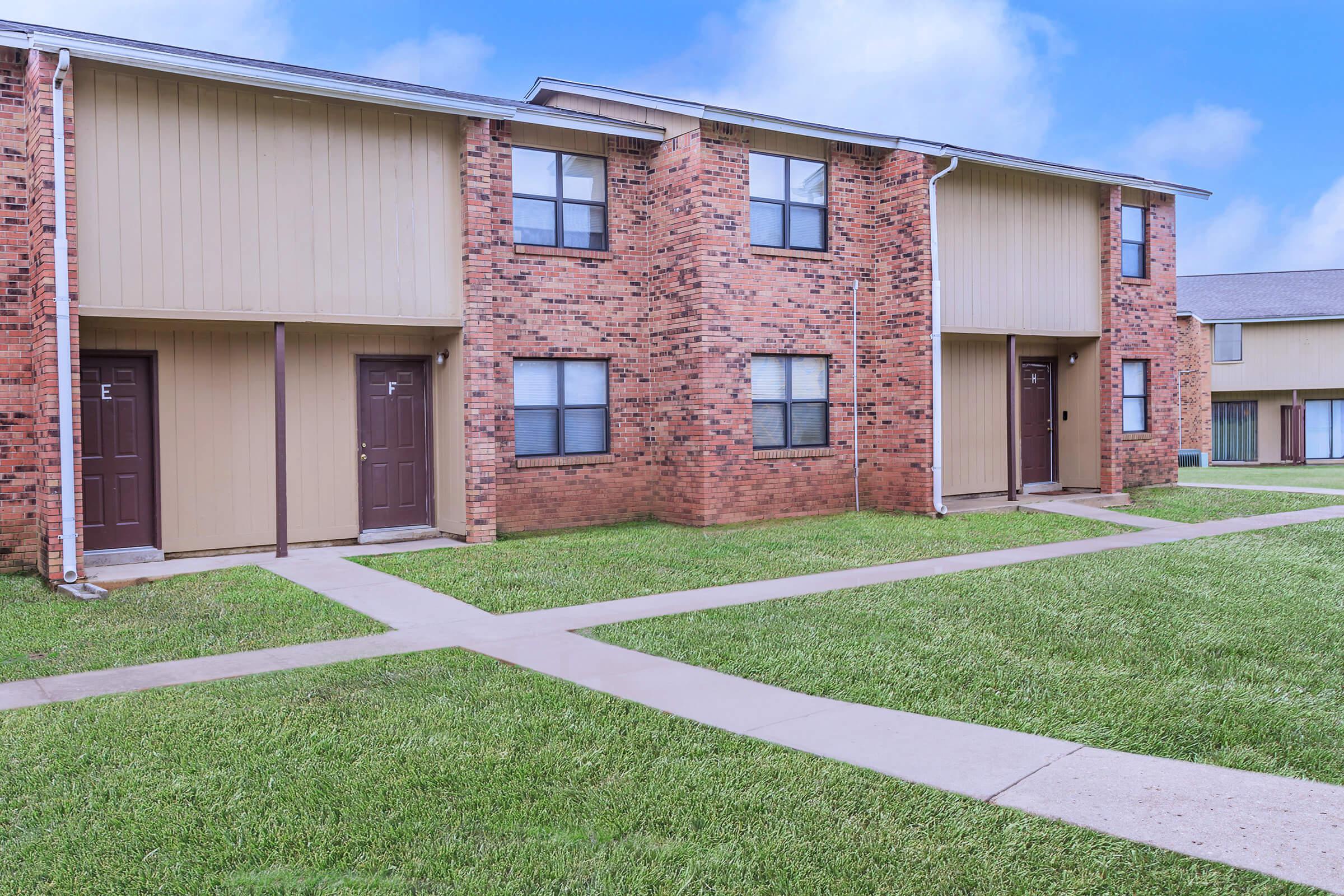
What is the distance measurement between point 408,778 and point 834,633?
158 inches

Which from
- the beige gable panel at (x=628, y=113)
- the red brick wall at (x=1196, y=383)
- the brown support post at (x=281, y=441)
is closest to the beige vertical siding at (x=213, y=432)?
the brown support post at (x=281, y=441)

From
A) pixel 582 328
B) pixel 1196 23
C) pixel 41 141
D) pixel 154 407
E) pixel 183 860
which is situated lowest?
pixel 183 860

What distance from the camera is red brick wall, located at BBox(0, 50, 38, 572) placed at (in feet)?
34.2

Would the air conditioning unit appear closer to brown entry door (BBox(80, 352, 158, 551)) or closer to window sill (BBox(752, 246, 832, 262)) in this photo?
window sill (BBox(752, 246, 832, 262))

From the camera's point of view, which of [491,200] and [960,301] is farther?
[960,301]

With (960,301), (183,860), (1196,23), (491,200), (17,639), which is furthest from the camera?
(1196,23)

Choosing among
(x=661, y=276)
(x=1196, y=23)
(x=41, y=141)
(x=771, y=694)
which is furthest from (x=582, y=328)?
(x=1196, y=23)

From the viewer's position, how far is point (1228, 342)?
34.6 metres

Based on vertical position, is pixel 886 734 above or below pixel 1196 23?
below

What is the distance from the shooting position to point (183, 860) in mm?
3977

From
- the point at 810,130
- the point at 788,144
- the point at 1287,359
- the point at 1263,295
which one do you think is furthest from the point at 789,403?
the point at 1263,295

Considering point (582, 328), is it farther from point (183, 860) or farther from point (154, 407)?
point (183, 860)

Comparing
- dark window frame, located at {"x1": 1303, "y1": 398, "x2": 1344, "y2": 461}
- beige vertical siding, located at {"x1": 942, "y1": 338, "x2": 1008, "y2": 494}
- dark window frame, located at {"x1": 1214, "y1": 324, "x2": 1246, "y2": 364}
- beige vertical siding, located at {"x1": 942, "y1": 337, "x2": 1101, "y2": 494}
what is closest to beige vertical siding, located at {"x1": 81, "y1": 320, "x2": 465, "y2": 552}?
beige vertical siding, located at {"x1": 942, "y1": 338, "x2": 1008, "y2": 494}

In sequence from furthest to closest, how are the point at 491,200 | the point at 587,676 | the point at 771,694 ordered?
1. the point at 491,200
2. the point at 587,676
3. the point at 771,694
